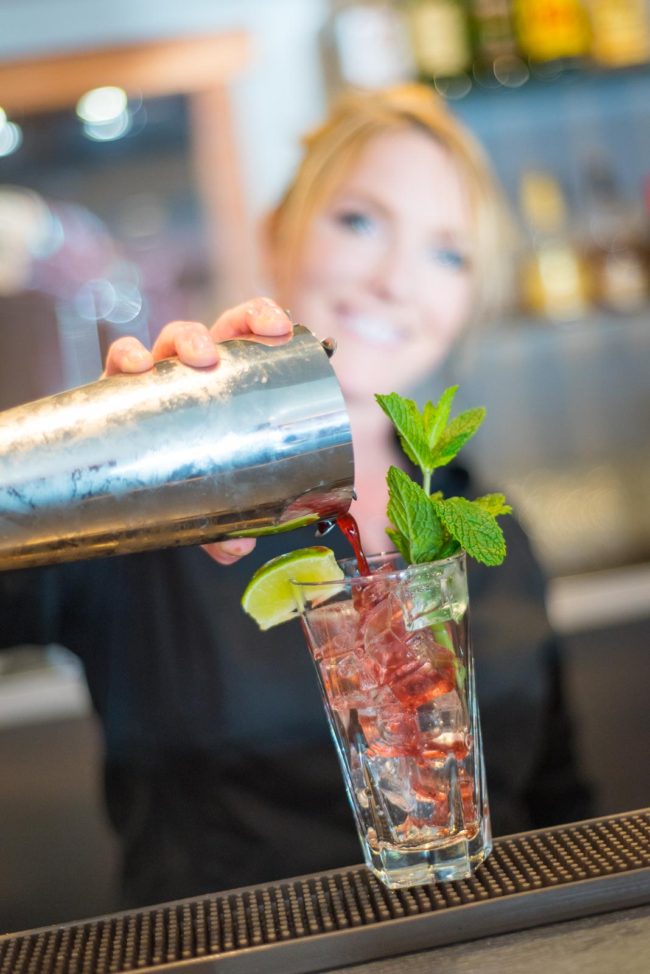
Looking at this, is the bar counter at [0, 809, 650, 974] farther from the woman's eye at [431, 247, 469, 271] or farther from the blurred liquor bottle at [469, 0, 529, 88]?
the blurred liquor bottle at [469, 0, 529, 88]

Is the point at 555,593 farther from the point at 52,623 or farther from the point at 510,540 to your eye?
the point at 52,623

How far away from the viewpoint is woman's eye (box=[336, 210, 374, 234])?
181cm

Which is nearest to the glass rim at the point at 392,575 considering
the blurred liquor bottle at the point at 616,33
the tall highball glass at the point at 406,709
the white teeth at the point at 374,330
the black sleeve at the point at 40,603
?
the tall highball glass at the point at 406,709

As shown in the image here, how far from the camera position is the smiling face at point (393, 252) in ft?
5.75

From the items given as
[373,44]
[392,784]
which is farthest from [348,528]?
[373,44]

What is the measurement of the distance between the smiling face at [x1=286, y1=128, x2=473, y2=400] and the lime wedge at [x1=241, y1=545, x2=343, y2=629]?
101cm

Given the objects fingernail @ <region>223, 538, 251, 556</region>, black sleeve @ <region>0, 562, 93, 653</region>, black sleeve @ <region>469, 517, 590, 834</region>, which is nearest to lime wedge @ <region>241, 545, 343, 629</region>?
fingernail @ <region>223, 538, 251, 556</region>

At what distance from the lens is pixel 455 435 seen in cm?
78

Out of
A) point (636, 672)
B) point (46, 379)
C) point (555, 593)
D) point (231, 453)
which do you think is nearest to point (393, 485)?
point (231, 453)

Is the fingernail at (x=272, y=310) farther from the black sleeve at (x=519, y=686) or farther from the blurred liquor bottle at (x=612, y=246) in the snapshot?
the blurred liquor bottle at (x=612, y=246)

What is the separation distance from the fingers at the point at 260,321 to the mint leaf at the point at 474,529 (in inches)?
6.0

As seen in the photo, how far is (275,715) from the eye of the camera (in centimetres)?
145

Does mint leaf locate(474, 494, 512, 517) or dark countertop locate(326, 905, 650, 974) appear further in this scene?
mint leaf locate(474, 494, 512, 517)

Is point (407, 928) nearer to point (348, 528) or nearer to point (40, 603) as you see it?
point (348, 528)
